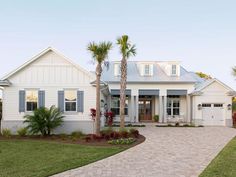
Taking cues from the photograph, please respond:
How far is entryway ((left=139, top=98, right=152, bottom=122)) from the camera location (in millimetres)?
31828

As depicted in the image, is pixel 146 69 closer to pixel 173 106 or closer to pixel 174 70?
pixel 174 70

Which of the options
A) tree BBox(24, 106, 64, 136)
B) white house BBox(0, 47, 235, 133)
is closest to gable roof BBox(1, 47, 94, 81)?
white house BBox(0, 47, 235, 133)

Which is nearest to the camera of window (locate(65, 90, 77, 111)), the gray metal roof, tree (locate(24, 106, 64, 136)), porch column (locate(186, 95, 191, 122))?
tree (locate(24, 106, 64, 136))

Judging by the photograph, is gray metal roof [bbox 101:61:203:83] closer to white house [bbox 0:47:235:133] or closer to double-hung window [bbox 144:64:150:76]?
white house [bbox 0:47:235:133]

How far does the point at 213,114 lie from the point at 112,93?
10842 mm

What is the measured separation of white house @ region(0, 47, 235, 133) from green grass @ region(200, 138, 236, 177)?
32.5 feet

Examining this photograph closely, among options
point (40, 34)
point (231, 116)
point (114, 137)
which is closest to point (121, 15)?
point (40, 34)

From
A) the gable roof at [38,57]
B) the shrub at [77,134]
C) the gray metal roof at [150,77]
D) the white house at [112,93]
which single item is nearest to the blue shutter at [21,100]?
the white house at [112,93]

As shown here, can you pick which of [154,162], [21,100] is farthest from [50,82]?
[154,162]

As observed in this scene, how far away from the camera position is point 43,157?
429 inches

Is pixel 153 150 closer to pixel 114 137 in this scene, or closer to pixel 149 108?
pixel 114 137

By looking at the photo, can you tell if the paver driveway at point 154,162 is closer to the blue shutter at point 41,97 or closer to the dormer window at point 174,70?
the blue shutter at point 41,97

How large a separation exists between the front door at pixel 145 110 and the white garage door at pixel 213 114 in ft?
21.1

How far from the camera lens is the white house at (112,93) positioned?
19172 mm
